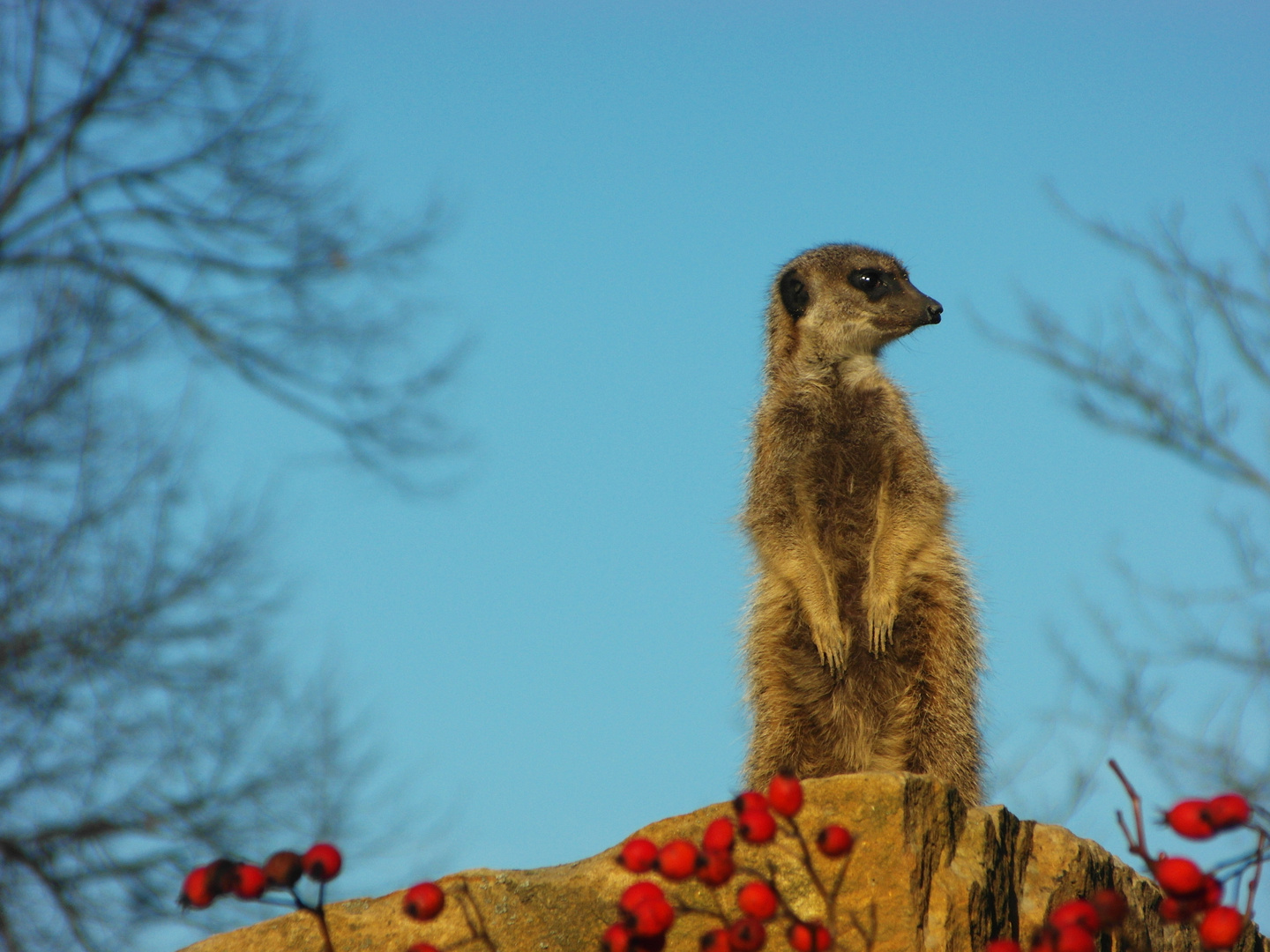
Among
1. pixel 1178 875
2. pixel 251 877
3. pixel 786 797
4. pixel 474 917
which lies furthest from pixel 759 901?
pixel 474 917

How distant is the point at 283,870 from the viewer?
5.87ft

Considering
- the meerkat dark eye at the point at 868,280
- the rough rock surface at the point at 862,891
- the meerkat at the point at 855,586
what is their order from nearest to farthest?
the rough rock surface at the point at 862,891, the meerkat at the point at 855,586, the meerkat dark eye at the point at 868,280

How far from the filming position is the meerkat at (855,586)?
4.39 m

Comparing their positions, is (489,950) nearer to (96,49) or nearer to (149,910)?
(149,910)

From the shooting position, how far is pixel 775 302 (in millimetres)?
5590

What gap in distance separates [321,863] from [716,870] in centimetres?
60

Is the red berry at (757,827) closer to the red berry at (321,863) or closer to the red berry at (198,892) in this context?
the red berry at (321,863)

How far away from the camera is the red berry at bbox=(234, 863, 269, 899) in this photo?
180cm

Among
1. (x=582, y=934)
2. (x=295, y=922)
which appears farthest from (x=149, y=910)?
(x=582, y=934)

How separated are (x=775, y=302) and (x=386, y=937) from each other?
3393mm

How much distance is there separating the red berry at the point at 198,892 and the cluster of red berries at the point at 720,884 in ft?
2.00

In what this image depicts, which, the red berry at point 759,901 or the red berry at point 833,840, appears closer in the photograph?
the red berry at point 759,901

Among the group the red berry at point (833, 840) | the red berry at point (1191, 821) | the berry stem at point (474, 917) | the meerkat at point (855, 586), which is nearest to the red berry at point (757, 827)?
the red berry at point (833, 840)

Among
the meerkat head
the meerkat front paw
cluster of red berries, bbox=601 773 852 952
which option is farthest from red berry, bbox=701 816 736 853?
the meerkat head
